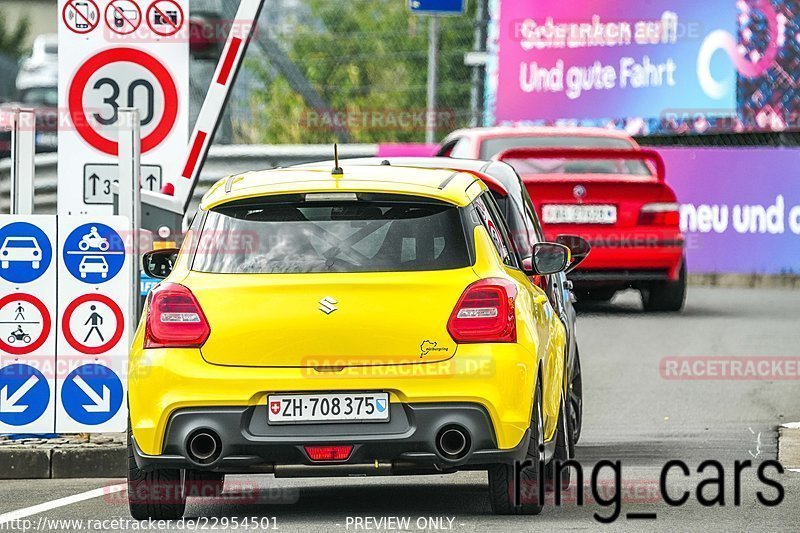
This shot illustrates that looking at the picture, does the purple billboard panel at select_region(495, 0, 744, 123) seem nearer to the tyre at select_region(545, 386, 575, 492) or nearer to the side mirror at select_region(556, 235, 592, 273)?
the side mirror at select_region(556, 235, 592, 273)

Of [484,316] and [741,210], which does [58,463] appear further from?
[741,210]

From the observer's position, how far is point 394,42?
118 feet

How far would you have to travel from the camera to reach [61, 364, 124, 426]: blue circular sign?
11453mm

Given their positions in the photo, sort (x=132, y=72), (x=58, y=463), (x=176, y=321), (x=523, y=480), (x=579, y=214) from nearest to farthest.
Answer: (x=176, y=321), (x=523, y=480), (x=58, y=463), (x=132, y=72), (x=579, y=214)

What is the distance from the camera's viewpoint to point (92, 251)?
11.5 metres

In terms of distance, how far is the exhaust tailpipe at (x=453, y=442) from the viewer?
347 inches

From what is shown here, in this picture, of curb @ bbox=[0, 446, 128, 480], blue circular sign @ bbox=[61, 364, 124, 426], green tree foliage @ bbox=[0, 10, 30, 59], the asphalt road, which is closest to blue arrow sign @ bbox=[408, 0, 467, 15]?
the asphalt road

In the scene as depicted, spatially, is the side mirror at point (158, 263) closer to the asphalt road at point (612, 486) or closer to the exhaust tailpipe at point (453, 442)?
the asphalt road at point (612, 486)

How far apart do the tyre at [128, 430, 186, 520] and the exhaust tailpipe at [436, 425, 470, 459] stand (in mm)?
1181

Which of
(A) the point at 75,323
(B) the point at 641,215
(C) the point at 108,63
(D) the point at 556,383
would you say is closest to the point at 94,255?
(A) the point at 75,323

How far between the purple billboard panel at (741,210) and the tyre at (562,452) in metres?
14.7

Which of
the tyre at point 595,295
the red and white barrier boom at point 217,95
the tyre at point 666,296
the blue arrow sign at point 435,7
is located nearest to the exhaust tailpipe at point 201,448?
the red and white barrier boom at point 217,95

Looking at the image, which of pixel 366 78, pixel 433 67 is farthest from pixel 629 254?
pixel 366 78

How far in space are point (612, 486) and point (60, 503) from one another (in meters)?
2.53
